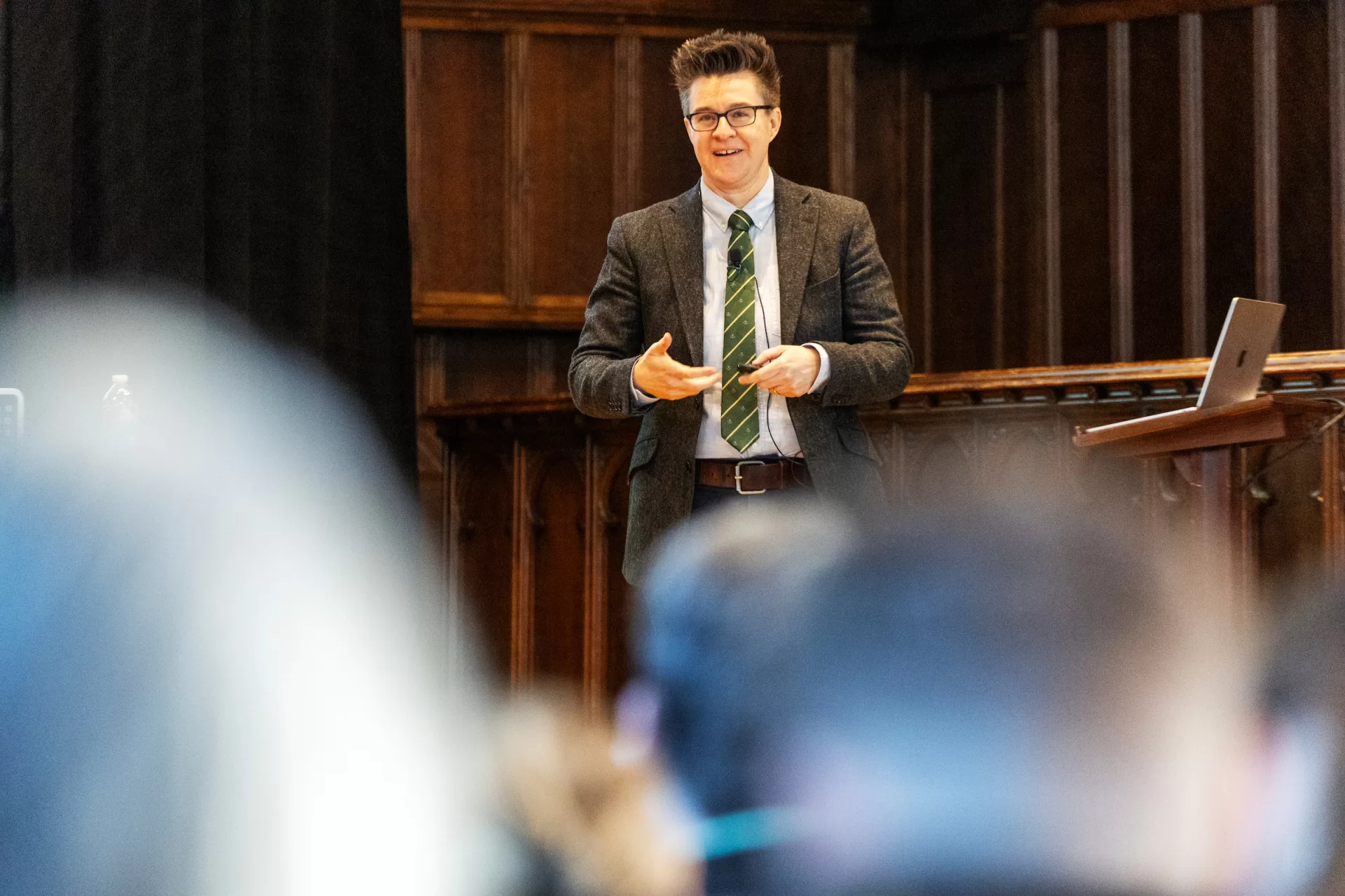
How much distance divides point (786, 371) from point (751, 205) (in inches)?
17.5

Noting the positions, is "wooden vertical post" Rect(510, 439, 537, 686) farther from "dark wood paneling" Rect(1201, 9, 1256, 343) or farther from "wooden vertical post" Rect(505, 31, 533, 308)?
"dark wood paneling" Rect(1201, 9, 1256, 343)

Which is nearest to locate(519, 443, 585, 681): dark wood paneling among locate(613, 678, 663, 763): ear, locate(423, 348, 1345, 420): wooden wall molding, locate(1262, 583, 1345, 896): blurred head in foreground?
locate(423, 348, 1345, 420): wooden wall molding

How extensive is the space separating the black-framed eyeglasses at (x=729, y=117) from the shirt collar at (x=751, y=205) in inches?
6.2

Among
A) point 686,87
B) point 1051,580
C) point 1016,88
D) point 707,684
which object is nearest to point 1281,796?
point 1051,580

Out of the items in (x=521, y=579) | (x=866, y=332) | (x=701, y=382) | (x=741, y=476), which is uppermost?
(x=866, y=332)

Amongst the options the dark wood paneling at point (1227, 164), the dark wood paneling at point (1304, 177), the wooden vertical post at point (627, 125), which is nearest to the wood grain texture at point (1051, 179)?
the dark wood paneling at point (1227, 164)

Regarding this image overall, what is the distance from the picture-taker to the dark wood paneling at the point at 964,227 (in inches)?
281

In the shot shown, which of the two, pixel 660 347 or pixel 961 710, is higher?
pixel 660 347

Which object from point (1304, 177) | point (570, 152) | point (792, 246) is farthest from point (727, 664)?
point (1304, 177)

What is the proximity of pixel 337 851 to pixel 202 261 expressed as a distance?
54.8 inches

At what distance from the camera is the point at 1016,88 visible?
712cm

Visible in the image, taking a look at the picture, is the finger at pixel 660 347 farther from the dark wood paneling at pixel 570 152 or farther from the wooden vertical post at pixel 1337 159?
the wooden vertical post at pixel 1337 159

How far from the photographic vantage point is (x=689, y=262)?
265cm

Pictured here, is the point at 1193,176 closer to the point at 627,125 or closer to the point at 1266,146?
the point at 1266,146
